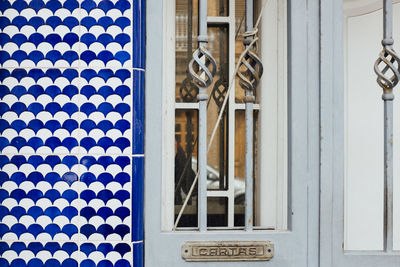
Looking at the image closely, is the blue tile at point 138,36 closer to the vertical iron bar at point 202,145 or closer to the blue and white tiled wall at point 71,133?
the blue and white tiled wall at point 71,133

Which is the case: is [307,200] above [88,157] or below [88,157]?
below

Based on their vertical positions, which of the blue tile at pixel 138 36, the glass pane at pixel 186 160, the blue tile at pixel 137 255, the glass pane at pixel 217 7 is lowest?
the blue tile at pixel 137 255

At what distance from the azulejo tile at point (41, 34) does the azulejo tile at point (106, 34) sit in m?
0.04

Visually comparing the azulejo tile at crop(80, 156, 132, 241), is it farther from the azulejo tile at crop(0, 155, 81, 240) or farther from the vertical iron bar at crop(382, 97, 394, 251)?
the vertical iron bar at crop(382, 97, 394, 251)

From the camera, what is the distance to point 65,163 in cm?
147

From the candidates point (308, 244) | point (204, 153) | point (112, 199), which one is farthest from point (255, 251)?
point (112, 199)

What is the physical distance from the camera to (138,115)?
4.86ft

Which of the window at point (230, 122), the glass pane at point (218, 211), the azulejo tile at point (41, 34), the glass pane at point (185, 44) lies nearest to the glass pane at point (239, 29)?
the window at point (230, 122)

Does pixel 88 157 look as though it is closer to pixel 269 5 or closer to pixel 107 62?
pixel 107 62

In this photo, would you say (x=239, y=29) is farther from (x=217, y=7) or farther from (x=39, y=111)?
(x=39, y=111)

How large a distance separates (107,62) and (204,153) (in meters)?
0.50

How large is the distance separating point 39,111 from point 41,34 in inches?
11.4

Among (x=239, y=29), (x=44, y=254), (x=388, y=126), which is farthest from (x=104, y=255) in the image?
(x=388, y=126)

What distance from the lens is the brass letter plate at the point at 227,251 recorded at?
1.48 meters
